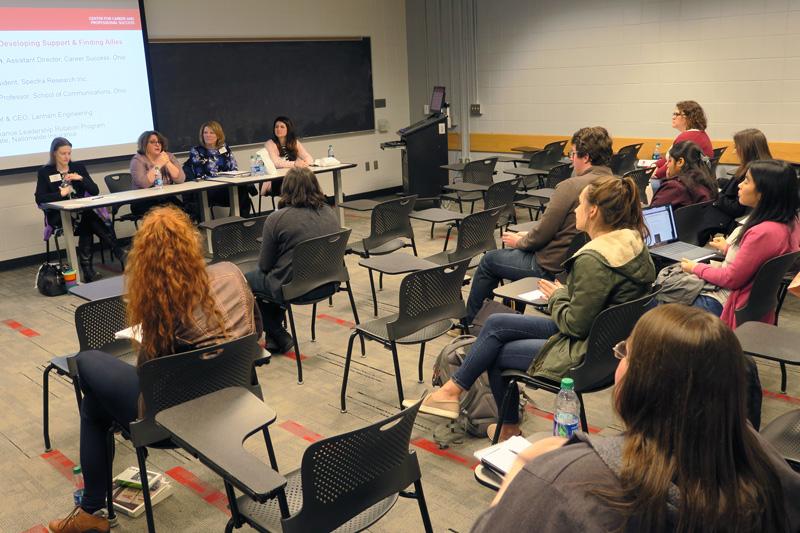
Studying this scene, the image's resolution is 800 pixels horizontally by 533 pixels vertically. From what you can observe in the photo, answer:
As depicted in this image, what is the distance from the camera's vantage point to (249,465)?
183cm

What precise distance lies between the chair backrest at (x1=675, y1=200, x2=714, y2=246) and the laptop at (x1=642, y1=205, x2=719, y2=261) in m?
0.22

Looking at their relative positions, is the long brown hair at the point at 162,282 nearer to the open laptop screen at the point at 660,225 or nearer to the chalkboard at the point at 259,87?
the open laptop screen at the point at 660,225

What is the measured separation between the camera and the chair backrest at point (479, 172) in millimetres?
7448

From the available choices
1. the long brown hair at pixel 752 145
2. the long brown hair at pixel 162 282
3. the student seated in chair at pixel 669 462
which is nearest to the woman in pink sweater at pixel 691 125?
the long brown hair at pixel 752 145

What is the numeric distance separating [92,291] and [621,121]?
6.84 m

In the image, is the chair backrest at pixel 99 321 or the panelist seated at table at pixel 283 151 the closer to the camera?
the chair backrest at pixel 99 321

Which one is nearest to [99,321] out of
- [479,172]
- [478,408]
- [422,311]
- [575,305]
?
[422,311]

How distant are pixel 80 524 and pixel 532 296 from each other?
200 centimetres

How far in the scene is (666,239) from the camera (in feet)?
13.6

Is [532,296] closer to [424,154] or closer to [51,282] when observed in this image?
[51,282]

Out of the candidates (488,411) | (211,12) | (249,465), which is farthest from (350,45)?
(249,465)

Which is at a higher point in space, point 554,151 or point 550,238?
point 554,151

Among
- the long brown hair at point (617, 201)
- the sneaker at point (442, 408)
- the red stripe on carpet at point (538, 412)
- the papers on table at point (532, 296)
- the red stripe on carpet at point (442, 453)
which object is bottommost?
the red stripe on carpet at point (442, 453)

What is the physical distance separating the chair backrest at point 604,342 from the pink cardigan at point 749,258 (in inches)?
28.2
